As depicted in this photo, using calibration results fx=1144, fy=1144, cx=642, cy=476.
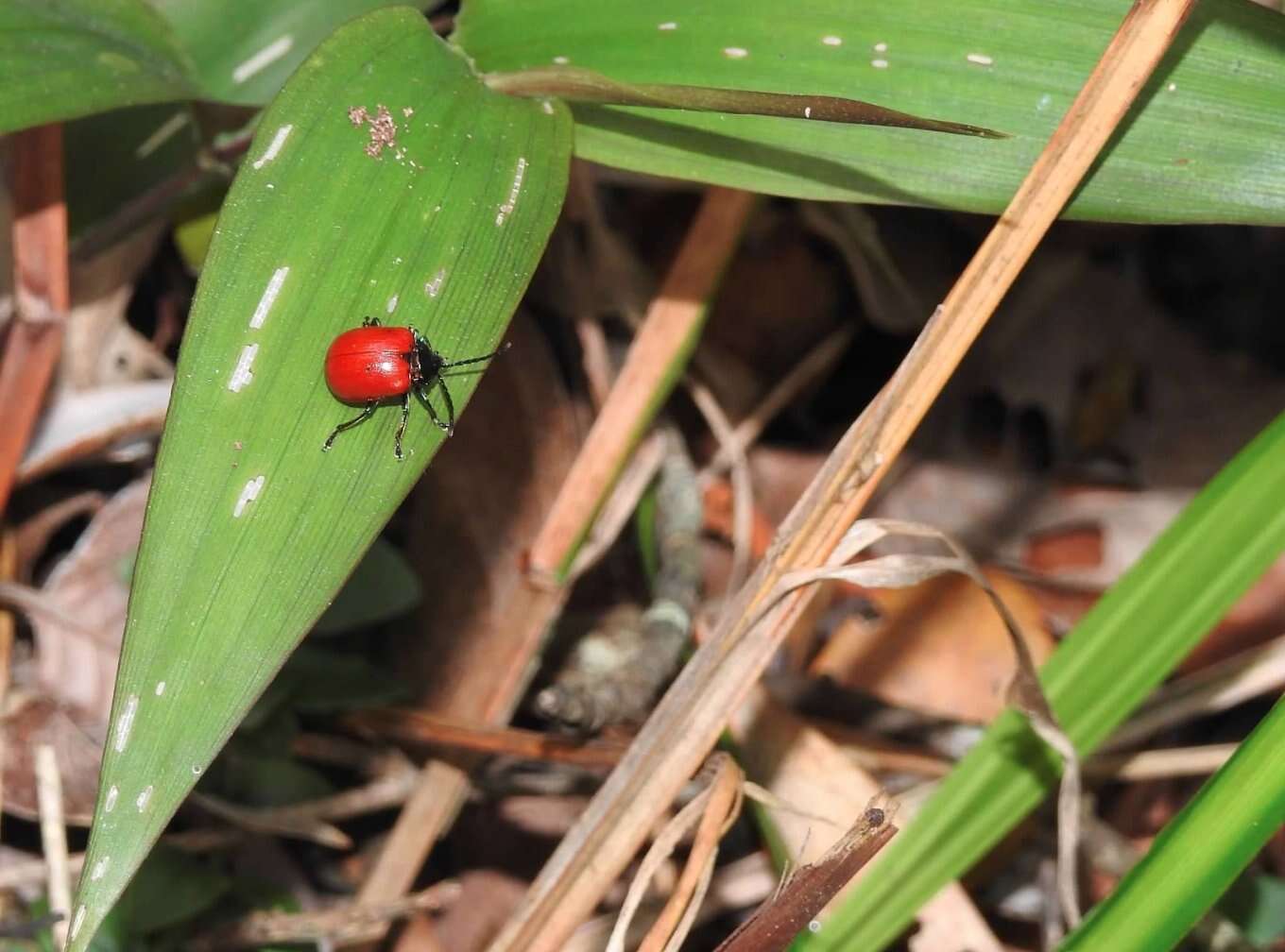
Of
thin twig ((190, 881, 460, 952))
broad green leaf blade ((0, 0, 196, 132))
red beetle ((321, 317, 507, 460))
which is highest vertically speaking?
broad green leaf blade ((0, 0, 196, 132))

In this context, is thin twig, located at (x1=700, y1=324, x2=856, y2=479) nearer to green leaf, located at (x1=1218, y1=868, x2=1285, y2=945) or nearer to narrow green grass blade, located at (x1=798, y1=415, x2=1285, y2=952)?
narrow green grass blade, located at (x1=798, y1=415, x2=1285, y2=952)

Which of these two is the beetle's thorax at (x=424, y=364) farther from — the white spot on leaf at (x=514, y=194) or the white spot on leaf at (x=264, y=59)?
the white spot on leaf at (x=264, y=59)

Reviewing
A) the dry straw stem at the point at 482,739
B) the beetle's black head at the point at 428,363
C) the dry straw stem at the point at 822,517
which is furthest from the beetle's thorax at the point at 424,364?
the dry straw stem at the point at 482,739

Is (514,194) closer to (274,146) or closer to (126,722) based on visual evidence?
(274,146)

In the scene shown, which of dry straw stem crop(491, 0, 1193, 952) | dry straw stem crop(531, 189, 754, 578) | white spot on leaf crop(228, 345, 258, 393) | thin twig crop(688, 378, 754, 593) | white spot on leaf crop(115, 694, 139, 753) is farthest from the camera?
thin twig crop(688, 378, 754, 593)

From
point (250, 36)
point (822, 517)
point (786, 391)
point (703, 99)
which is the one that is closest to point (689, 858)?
point (822, 517)

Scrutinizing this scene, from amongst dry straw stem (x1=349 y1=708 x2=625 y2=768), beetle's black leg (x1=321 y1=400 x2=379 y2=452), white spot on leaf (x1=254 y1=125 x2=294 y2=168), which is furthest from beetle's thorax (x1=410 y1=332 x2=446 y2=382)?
dry straw stem (x1=349 y1=708 x2=625 y2=768)

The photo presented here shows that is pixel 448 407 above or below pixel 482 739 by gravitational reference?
above
